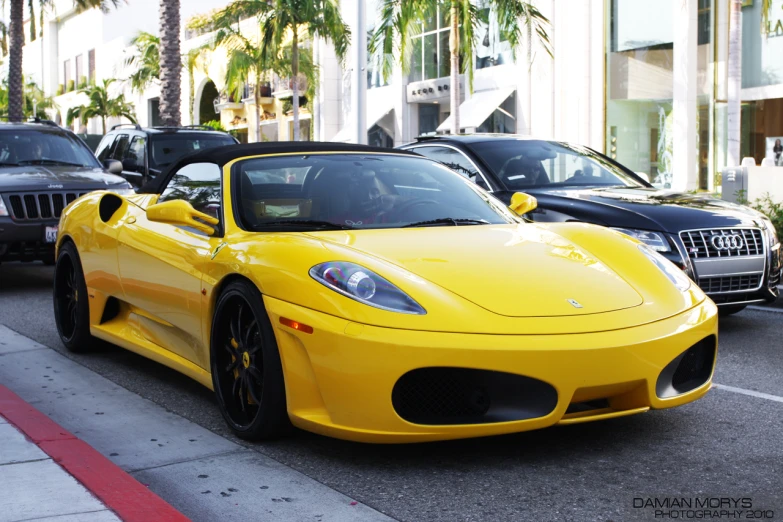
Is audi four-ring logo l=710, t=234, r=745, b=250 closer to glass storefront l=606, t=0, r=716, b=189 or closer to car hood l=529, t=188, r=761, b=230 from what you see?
car hood l=529, t=188, r=761, b=230

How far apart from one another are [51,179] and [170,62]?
13.9 m

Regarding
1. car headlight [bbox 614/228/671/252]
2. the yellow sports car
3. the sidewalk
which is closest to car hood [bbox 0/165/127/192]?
the sidewalk

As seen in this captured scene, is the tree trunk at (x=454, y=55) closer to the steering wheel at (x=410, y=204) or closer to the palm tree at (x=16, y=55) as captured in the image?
the palm tree at (x=16, y=55)

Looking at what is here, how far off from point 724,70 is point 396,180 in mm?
20076

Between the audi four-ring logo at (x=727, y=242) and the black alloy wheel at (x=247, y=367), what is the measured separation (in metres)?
3.93

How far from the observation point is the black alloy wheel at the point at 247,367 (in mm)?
4406

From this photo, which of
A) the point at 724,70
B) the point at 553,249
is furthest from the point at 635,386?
the point at 724,70

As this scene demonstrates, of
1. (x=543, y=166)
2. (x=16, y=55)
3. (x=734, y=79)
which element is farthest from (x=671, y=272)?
(x=16, y=55)

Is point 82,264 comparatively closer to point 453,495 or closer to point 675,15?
point 453,495

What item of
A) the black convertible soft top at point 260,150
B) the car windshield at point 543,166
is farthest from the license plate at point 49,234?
the black convertible soft top at point 260,150

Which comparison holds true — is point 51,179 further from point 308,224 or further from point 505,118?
point 505,118

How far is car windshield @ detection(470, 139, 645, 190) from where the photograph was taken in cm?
866

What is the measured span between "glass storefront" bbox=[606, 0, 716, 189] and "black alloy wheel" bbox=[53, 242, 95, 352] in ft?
64.5

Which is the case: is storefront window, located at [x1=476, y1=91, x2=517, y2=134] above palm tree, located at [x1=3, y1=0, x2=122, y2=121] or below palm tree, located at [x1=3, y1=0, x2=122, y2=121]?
below
